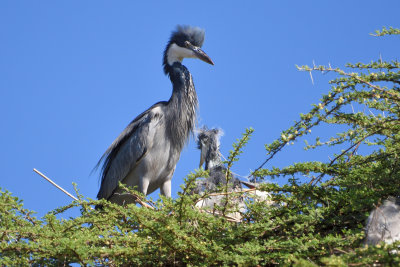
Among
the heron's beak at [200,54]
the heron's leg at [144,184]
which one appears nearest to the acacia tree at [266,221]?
the heron's leg at [144,184]

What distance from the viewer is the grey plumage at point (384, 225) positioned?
303 centimetres

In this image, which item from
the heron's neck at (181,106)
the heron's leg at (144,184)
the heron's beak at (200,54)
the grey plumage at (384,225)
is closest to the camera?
the grey plumage at (384,225)

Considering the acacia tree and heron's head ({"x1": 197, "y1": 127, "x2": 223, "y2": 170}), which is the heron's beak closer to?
heron's head ({"x1": 197, "y1": 127, "x2": 223, "y2": 170})

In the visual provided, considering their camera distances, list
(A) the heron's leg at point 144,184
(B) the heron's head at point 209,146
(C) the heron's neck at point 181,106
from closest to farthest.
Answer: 1. (A) the heron's leg at point 144,184
2. (C) the heron's neck at point 181,106
3. (B) the heron's head at point 209,146

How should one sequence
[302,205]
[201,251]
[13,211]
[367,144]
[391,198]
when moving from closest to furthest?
[201,251]
[391,198]
[302,205]
[13,211]
[367,144]

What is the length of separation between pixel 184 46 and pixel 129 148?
1.76 metres

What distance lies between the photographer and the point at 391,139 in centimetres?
420

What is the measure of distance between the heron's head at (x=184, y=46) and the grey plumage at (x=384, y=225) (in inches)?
198

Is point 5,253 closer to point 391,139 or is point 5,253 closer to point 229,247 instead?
point 229,247

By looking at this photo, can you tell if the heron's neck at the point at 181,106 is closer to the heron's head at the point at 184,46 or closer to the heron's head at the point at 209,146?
the heron's head at the point at 184,46

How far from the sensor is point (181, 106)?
7.47m

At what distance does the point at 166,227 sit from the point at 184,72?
4.81 m

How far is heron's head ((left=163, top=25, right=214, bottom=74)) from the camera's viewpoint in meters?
7.98

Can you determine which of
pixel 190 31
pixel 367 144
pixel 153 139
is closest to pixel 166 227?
pixel 367 144
